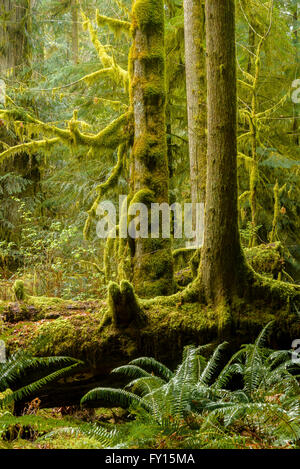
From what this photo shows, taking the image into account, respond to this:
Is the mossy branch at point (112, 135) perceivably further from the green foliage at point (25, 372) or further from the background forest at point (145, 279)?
the green foliage at point (25, 372)

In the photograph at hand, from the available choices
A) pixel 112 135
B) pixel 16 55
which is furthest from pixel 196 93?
pixel 16 55

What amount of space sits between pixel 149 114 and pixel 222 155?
2.15 metres

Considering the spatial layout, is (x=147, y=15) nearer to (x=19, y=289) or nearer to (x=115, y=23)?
(x=115, y=23)

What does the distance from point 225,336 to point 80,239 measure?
7455mm

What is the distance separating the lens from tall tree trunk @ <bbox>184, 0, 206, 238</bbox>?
7191 mm

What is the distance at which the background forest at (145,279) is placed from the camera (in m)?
3.11

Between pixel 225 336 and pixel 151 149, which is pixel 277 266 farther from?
pixel 151 149

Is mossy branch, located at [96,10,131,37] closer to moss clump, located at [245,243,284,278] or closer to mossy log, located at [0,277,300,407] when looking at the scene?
moss clump, located at [245,243,284,278]

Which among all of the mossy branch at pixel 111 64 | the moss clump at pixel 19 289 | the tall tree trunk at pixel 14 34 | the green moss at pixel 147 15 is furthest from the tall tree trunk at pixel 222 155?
the tall tree trunk at pixel 14 34

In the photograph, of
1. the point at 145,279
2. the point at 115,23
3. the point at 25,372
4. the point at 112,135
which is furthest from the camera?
the point at 115,23

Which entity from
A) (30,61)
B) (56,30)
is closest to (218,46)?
(30,61)

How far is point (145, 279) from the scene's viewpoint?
229 inches

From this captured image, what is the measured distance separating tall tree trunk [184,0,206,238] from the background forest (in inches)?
1.0

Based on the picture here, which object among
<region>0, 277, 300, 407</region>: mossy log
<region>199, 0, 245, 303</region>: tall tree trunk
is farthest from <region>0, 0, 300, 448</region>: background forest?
<region>199, 0, 245, 303</region>: tall tree trunk
